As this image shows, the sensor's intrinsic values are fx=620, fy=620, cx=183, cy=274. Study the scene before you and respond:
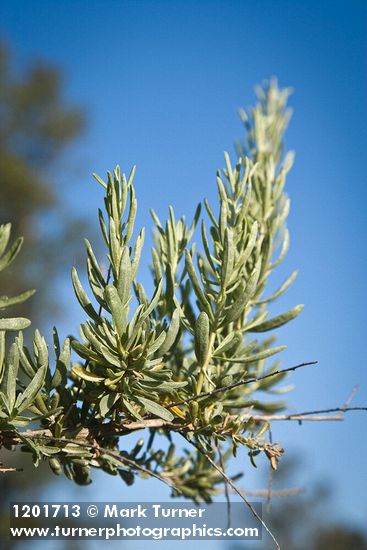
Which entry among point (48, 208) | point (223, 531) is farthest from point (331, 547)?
point (223, 531)

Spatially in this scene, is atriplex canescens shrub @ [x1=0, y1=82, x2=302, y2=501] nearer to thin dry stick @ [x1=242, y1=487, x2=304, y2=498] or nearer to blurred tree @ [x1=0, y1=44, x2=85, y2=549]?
thin dry stick @ [x1=242, y1=487, x2=304, y2=498]

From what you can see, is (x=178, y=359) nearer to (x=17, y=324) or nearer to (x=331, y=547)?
(x=17, y=324)

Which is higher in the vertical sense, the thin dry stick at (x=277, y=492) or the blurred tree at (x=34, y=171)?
the blurred tree at (x=34, y=171)

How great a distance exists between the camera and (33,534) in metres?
0.52

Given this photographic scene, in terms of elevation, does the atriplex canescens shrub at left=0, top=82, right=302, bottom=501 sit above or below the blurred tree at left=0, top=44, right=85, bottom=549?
below

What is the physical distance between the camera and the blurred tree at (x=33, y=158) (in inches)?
173

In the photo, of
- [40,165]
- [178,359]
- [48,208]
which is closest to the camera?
[178,359]

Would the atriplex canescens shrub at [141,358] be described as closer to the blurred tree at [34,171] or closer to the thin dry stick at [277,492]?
the thin dry stick at [277,492]

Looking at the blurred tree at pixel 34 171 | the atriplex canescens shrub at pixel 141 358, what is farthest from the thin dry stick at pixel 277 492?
the blurred tree at pixel 34 171

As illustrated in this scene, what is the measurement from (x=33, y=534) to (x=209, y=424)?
0.74 ft

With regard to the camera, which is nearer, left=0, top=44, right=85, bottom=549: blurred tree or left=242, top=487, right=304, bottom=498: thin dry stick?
left=242, top=487, right=304, bottom=498: thin dry stick

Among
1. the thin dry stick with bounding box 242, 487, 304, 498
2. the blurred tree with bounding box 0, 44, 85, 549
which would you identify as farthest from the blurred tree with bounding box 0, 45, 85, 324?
the thin dry stick with bounding box 242, 487, 304, 498

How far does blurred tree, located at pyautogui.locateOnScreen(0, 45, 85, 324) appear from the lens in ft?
14.4

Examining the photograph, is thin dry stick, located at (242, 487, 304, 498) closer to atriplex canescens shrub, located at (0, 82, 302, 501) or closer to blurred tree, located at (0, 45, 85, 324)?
atriplex canescens shrub, located at (0, 82, 302, 501)
